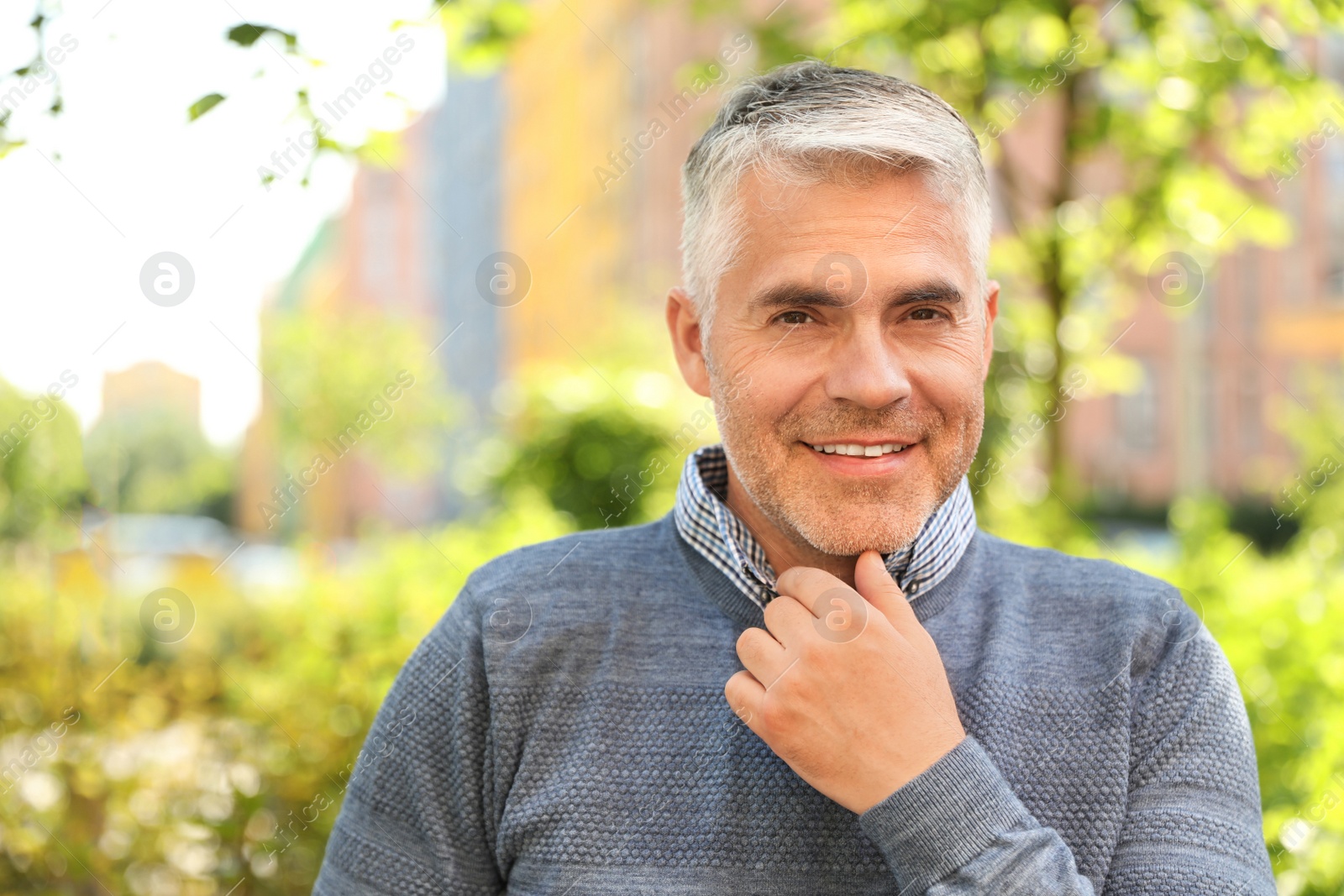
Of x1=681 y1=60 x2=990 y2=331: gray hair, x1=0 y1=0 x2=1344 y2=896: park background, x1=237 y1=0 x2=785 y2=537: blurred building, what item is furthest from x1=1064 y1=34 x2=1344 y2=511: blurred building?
x1=681 y1=60 x2=990 y2=331: gray hair

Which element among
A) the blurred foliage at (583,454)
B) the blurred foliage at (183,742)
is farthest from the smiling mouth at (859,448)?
the blurred foliage at (583,454)

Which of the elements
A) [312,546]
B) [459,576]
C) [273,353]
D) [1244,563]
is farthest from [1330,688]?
[273,353]

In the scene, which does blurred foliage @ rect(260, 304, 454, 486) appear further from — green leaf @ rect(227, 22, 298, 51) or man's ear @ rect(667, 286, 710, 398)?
man's ear @ rect(667, 286, 710, 398)

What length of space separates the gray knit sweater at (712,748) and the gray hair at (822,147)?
47cm

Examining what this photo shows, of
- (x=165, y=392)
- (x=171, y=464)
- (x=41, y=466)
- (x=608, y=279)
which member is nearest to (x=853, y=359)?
(x=41, y=466)

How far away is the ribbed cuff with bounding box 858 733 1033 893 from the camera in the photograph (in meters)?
1.34

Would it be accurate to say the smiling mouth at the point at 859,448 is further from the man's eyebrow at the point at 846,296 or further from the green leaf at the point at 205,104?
the green leaf at the point at 205,104

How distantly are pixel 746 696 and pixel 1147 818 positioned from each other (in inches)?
21.4

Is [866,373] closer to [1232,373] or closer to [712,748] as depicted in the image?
[712,748]

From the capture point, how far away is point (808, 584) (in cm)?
155

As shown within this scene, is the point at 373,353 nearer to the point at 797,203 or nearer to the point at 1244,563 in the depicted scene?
the point at 1244,563

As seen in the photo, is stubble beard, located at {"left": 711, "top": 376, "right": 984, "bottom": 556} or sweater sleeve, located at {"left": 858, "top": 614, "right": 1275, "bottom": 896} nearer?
sweater sleeve, located at {"left": 858, "top": 614, "right": 1275, "bottom": 896}

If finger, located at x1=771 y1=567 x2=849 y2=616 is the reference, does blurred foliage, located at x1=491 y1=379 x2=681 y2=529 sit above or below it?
below

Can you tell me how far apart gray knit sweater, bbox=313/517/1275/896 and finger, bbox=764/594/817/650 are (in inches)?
7.0
